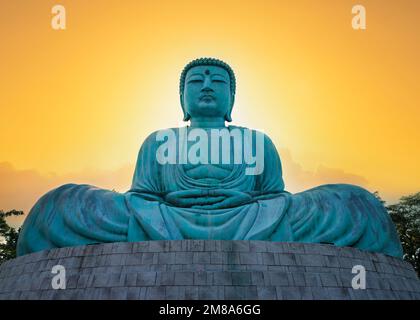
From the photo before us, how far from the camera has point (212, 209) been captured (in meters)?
9.35

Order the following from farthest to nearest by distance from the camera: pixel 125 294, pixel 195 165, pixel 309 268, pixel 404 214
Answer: pixel 404 214, pixel 195 165, pixel 309 268, pixel 125 294

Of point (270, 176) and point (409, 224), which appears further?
point (409, 224)

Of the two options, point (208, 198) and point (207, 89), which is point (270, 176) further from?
point (207, 89)

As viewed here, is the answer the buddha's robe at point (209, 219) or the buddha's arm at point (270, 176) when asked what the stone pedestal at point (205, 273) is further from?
the buddha's arm at point (270, 176)

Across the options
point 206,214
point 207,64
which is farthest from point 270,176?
point 207,64

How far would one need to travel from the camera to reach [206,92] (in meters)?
11.6

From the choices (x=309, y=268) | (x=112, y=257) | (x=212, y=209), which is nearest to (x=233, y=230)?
(x=212, y=209)

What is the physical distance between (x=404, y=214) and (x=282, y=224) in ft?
40.5

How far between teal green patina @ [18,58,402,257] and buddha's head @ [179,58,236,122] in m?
1.61

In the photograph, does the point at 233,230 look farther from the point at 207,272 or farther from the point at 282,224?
the point at 207,272

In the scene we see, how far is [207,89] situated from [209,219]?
3684 millimetres

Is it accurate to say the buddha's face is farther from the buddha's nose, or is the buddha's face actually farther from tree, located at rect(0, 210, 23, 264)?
tree, located at rect(0, 210, 23, 264)

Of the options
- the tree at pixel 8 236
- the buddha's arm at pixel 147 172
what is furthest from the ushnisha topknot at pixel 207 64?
the tree at pixel 8 236
